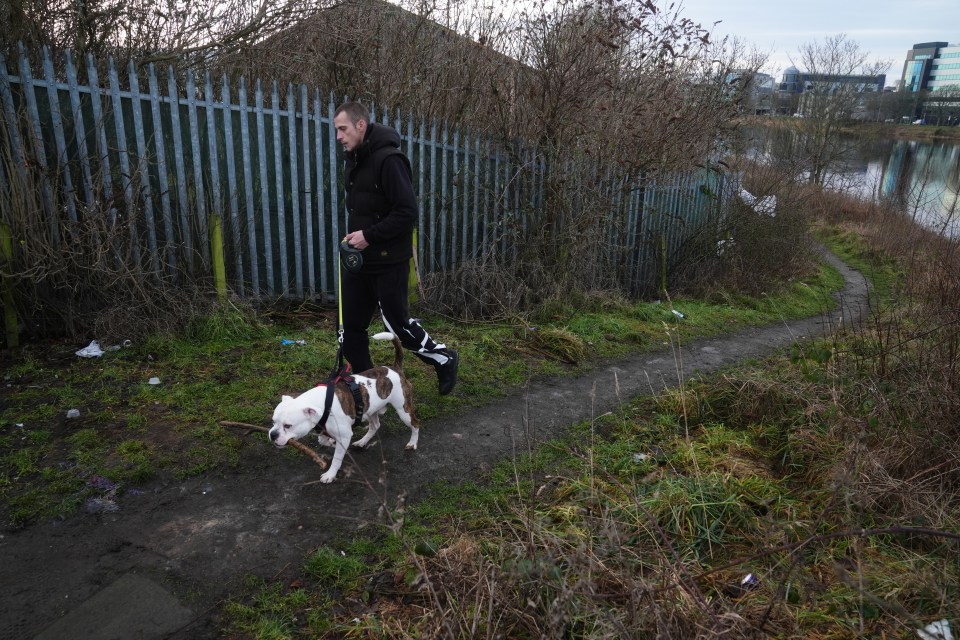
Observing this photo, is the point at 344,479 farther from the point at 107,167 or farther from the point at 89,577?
the point at 107,167

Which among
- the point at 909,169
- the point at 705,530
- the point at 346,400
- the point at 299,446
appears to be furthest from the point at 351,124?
the point at 909,169

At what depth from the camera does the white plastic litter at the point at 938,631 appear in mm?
2002

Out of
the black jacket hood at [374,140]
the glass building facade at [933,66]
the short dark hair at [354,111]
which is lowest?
the black jacket hood at [374,140]

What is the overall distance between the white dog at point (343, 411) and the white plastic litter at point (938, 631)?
2.69 m

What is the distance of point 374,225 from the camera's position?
4.02 metres

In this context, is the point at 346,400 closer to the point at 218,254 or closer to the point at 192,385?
the point at 192,385

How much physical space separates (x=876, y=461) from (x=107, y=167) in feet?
19.7

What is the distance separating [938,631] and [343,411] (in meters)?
2.80

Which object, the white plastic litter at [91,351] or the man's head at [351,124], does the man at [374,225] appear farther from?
the white plastic litter at [91,351]

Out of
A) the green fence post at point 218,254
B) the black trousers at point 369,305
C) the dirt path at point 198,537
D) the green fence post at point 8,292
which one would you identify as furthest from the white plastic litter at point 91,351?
the black trousers at point 369,305

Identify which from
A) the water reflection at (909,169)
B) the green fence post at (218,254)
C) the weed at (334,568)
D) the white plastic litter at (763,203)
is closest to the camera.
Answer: the weed at (334,568)

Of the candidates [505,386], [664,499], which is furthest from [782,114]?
[664,499]

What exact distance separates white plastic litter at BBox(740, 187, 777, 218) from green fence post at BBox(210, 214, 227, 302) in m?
8.39

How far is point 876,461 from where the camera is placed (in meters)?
3.18
